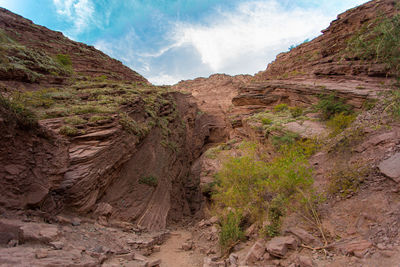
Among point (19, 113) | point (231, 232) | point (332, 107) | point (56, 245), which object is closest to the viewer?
point (56, 245)

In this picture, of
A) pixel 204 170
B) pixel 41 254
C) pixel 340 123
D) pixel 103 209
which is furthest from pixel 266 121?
pixel 41 254

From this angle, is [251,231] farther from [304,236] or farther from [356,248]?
[356,248]

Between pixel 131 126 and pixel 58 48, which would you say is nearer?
pixel 131 126

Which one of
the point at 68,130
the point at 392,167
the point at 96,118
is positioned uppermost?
the point at 96,118

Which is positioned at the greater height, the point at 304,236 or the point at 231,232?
the point at 304,236

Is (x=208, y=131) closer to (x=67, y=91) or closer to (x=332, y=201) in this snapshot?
(x=67, y=91)

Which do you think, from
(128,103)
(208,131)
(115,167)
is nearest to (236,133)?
(208,131)

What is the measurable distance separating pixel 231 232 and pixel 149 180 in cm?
788

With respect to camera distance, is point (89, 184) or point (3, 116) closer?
point (3, 116)

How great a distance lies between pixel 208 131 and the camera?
105 feet

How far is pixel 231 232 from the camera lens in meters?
10.0

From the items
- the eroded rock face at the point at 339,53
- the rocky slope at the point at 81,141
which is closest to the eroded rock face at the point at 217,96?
the rocky slope at the point at 81,141

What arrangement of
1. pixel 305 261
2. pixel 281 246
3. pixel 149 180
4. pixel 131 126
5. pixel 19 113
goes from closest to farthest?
pixel 305 261
pixel 281 246
pixel 19 113
pixel 131 126
pixel 149 180

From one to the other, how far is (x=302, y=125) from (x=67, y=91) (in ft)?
62.0
